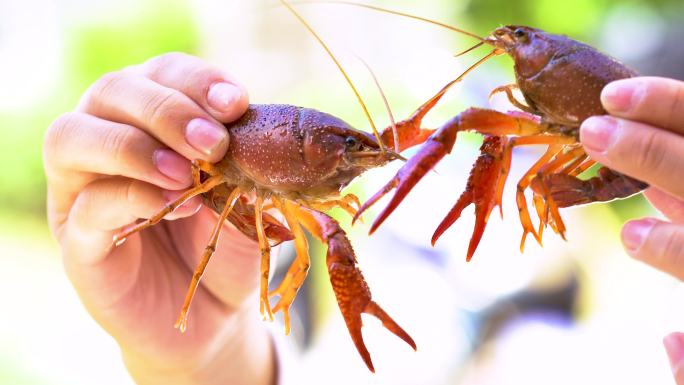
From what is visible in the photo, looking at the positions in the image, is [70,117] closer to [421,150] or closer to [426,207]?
[421,150]

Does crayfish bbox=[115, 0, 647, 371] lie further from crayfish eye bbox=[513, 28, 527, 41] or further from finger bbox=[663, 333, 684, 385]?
finger bbox=[663, 333, 684, 385]

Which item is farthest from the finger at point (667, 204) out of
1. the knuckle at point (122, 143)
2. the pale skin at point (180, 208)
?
the knuckle at point (122, 143)

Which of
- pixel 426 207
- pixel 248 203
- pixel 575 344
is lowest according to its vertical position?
pixel 575 344

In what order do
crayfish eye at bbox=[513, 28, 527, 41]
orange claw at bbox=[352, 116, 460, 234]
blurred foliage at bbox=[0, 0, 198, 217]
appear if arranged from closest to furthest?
orange claw at bbox=[352, 116, 460, 234], crayfish eye at bbox=[513, 28, 527, 41], blurred foliage at bbox=[0, 0, 198, 217]

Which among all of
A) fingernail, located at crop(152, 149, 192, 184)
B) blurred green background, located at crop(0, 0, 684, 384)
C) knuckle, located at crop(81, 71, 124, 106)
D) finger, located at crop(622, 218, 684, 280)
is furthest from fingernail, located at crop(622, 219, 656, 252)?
blurred green background, located at crop(0, 0, 684, 384)

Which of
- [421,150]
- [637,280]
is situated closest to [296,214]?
[421,150]

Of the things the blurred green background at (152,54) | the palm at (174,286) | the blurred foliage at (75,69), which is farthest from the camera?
the blurred foliage at (75,69)

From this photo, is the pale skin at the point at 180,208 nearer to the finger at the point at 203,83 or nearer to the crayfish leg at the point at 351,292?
the finger at the point at 203,83

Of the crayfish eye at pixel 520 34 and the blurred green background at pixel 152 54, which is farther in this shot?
the blurred green background at pixel 152 54
